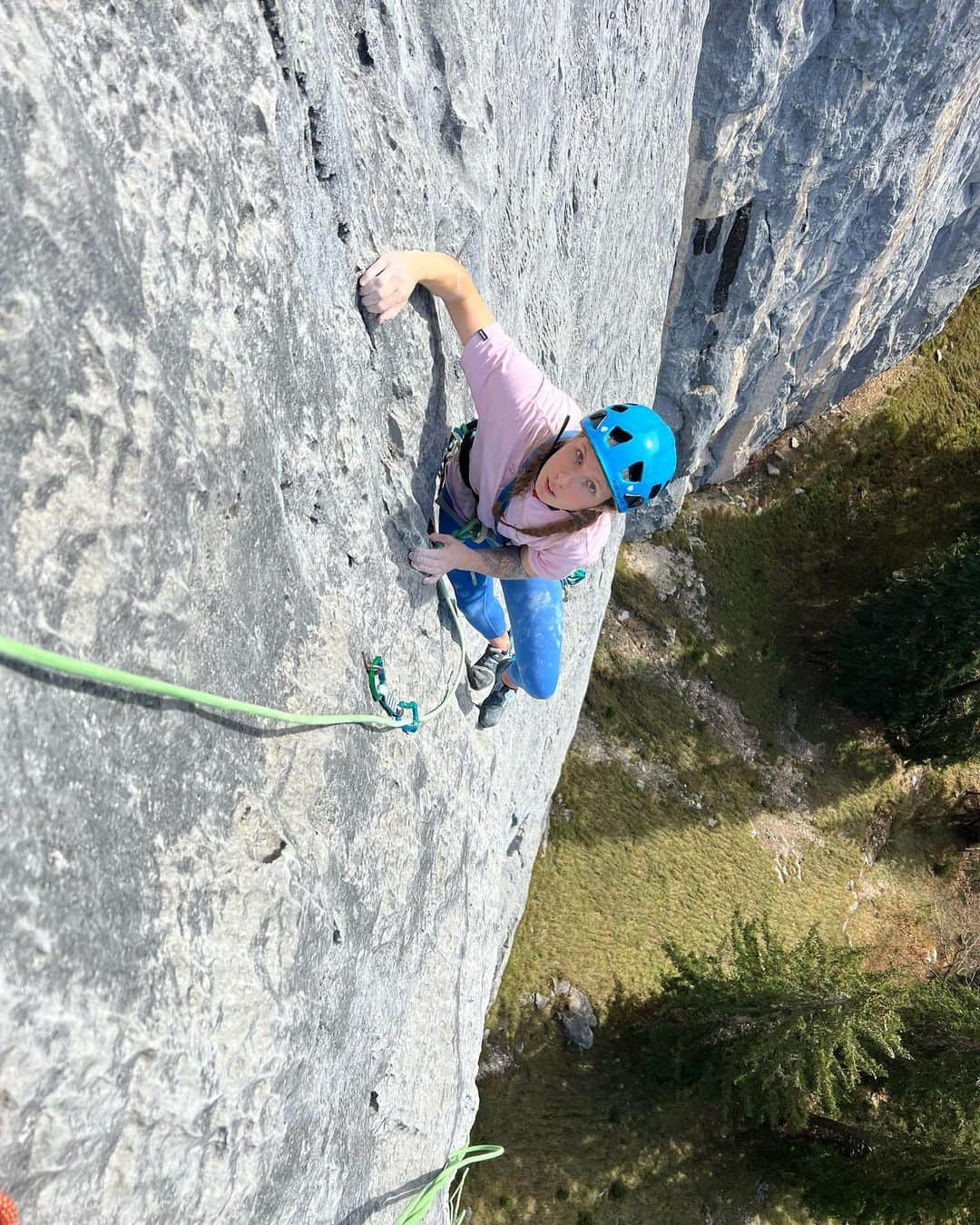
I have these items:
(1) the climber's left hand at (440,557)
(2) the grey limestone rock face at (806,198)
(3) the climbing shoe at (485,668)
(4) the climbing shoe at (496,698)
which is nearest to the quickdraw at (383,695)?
(1) the climber's left hand at (440,557)

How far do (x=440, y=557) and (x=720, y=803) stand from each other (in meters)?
14.3

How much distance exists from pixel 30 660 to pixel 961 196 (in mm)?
20324

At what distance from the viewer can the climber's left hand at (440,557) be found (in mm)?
3984

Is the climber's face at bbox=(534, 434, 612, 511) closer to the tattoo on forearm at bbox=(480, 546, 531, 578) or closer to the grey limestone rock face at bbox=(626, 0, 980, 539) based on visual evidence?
the tattoo on forearm at bbox=(480, 546, 531, 578)

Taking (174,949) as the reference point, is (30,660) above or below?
above

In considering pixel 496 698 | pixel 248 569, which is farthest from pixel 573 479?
pixel 496 698

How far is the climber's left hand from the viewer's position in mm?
3984

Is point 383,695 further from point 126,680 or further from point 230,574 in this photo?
point 126,680

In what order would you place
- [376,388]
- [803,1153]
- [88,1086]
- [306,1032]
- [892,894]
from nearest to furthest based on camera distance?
[88,1086]
[306,1032]
[376,388]
[803,1153]
[892,894]

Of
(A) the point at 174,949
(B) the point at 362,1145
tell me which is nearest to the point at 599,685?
(B) the point at 362,1145

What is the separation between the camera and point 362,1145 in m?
4.14

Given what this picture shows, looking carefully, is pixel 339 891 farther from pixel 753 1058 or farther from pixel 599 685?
pixel 599 685

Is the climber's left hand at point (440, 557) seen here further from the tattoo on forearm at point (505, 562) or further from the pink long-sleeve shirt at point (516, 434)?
the pink long-sleeve shirt at point (516, 434)

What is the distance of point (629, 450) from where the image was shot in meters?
3.52
